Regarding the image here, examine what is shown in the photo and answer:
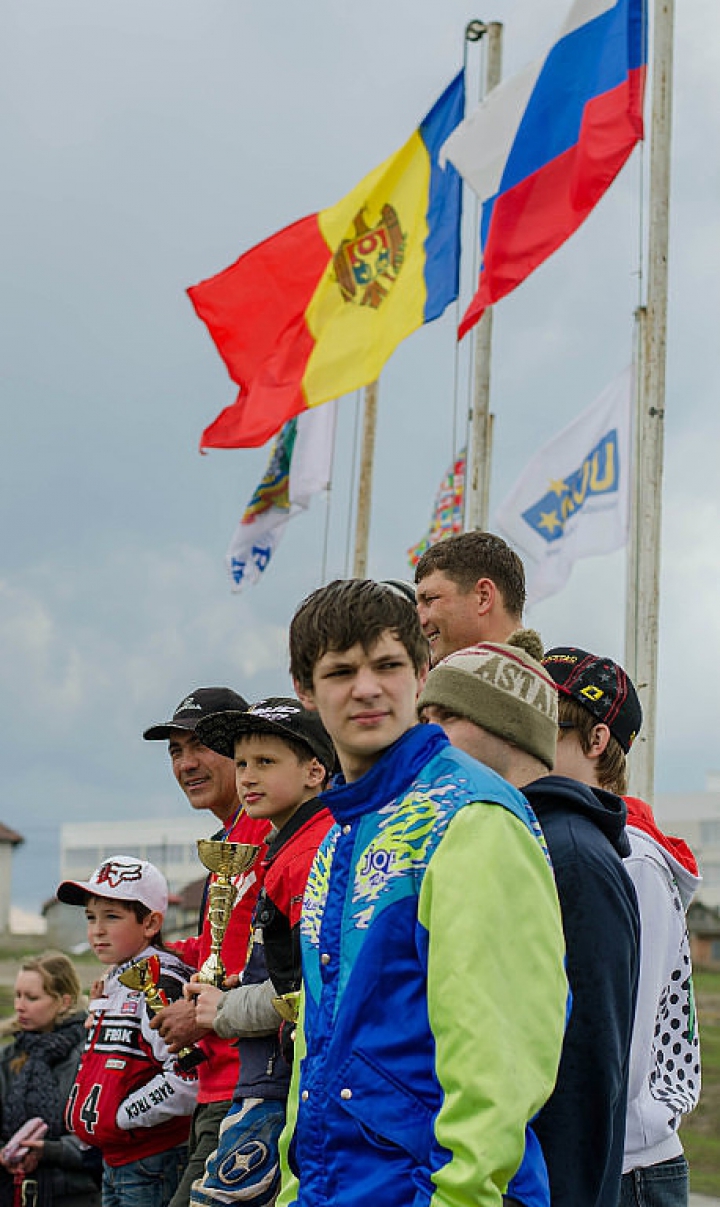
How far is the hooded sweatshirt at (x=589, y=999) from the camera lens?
2.43 m

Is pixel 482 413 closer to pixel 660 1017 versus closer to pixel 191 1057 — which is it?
pixel 191 1057

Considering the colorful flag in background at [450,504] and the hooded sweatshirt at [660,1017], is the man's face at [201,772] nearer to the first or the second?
the hooded sweatshirt at [660,1017]

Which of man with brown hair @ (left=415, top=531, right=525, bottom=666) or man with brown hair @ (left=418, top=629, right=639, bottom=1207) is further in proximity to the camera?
man with brown hair @ (left=415, top=531, right=525, bottom=666)

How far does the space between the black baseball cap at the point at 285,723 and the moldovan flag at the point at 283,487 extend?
32.6 feet

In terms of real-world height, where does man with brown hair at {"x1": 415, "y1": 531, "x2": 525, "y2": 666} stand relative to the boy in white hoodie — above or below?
above

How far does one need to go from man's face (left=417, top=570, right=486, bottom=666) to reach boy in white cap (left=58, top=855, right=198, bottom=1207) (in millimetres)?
1337

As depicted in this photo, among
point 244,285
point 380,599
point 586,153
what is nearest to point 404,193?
point 244,285

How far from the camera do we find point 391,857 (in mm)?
2281

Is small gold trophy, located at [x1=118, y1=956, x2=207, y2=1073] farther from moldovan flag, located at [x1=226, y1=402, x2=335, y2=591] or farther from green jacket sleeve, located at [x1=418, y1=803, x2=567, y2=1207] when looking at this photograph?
moldovan flag, located at [x1=226, y1=402, x2=335, y2=591]

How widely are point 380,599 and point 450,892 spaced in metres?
0.60

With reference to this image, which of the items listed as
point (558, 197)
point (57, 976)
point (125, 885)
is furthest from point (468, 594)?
point (558, 197)

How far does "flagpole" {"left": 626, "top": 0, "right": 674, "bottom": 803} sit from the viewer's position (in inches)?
317

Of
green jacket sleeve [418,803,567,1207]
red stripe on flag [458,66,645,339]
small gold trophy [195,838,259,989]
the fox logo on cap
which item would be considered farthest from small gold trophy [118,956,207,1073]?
red stripe on flag [458,66,645,339]

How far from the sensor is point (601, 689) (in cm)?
333
